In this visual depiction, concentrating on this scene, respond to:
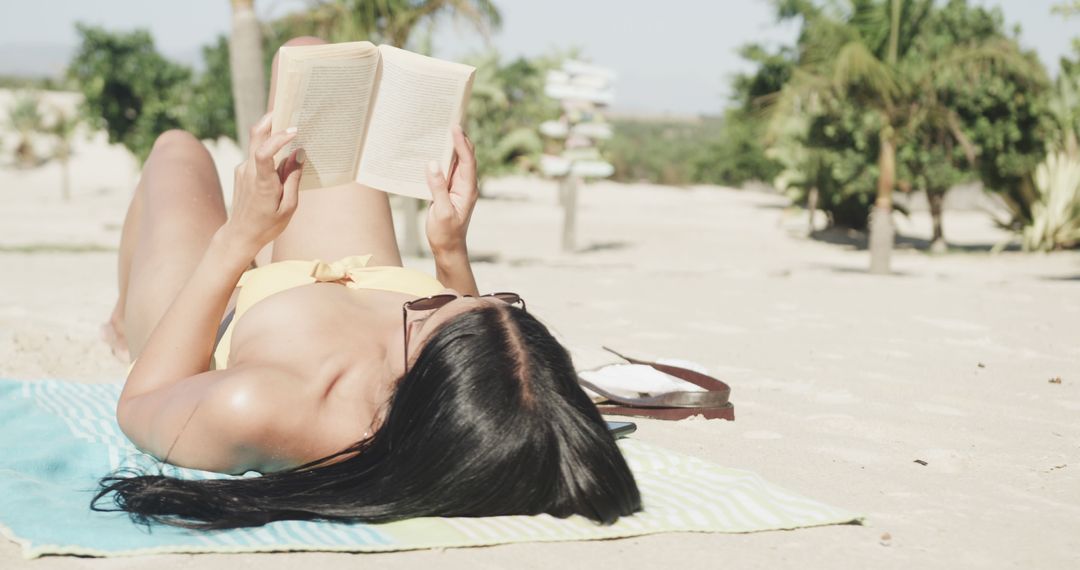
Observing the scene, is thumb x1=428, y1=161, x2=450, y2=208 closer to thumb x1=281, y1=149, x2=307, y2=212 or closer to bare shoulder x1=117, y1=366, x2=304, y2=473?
thumb x1=281, y1=149, x2=307, y2=212

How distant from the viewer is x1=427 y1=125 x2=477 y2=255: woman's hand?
109 inches

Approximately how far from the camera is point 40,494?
2.23m

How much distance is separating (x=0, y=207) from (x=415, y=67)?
18.7 m

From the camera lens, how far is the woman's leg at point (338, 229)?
305cm

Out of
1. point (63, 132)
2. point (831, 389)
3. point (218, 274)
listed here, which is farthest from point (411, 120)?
point (63, 132)

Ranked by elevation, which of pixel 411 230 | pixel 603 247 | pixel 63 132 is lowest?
pixel 603 247

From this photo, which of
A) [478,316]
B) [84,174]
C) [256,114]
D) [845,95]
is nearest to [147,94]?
[84,174]

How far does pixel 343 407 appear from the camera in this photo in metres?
2.22

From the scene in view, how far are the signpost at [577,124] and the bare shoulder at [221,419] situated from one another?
11.2 meters

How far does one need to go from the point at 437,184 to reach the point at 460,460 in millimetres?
1031

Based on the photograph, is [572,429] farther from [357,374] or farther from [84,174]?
[84,174]

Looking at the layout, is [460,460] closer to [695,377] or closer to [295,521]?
[295,521]

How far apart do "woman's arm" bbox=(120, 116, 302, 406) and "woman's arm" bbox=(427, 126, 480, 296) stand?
0.52 metres

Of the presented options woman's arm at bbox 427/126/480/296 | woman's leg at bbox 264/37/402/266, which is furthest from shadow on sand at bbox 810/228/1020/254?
woman's arm at bbox 427/126/480/296
